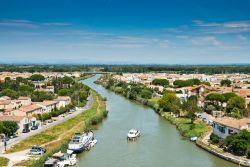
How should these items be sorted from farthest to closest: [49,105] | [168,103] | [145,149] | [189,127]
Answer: [168,103], [49,105], [189,127], [145,149]

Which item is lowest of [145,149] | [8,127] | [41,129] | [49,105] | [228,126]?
[145,149]

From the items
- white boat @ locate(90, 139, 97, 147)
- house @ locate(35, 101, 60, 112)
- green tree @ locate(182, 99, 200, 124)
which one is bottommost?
white boat @ locate(90, 139, 97, 147)

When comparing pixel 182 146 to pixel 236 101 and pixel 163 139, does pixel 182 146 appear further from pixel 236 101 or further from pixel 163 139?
pixel 236 101

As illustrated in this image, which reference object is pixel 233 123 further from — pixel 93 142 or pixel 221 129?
pixel 93 142

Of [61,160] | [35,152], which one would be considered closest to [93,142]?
[35,152]

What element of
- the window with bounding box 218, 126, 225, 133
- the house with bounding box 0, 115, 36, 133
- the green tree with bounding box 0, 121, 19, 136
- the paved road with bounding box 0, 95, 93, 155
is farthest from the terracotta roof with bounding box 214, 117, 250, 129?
the house with bounding box 0, 115, 36, 133

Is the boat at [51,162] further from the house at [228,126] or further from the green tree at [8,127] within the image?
the house at [228,126]

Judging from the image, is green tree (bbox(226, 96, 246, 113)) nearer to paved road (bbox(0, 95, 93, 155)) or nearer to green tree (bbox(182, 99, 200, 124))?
green tree (bbox(182, 99, 200, 124))
